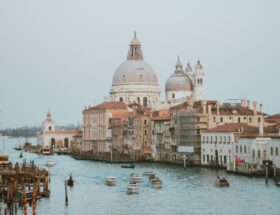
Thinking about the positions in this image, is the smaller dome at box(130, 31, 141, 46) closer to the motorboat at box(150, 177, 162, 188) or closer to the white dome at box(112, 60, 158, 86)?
Result: the white dome at box(112, 60, 158, 86)

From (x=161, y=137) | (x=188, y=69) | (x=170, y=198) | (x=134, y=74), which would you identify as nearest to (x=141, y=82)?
(x=134, y=74)

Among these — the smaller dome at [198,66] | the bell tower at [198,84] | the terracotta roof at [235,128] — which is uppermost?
the smaller dome at [198,66]

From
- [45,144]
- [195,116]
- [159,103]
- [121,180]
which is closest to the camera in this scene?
[121,180]

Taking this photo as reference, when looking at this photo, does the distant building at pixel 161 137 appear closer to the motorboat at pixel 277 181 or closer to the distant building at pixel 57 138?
the motorboat at pixel 277 181

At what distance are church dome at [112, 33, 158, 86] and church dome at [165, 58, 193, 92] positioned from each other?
524cm

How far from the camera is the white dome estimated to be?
321ft

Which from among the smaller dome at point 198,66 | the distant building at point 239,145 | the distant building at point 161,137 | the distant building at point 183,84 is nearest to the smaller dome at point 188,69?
the distant building at point 183,84

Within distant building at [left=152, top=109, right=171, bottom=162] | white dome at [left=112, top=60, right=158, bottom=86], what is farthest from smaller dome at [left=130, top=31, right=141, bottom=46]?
distant building at [left=152, top=109, right=171, bottom=162]

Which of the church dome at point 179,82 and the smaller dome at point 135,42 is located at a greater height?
the smaller dome at point 135,42

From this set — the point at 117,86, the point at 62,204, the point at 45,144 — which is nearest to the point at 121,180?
the point at 62,204

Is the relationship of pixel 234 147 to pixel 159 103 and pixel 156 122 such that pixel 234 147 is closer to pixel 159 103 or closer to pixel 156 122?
pixel 156 122

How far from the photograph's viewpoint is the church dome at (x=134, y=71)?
3853 inches

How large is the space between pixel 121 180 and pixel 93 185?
3618 millimetres

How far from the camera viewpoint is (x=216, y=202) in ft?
111
